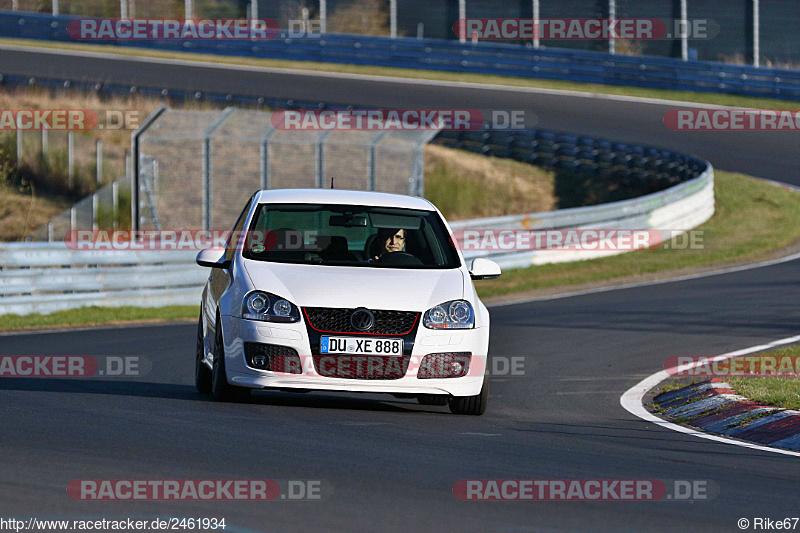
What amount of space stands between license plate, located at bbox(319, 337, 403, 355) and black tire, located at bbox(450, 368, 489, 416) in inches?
32.2

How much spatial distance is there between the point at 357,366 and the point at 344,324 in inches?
11.6

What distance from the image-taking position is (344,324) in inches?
350

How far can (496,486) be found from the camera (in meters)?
6.45

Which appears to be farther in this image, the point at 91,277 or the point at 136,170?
the point at 136,170

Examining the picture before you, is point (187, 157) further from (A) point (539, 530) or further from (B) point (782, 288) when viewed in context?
(A) point (539, 530)

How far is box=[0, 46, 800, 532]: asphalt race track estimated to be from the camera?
5.78 m

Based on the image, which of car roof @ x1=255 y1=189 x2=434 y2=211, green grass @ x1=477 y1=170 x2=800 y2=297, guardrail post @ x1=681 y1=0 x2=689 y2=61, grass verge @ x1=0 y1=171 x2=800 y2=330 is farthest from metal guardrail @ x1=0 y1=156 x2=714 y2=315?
guardrail post @ x1=681 y1=0 x2=689 y2=61

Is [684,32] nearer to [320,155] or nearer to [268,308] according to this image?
[320,155]

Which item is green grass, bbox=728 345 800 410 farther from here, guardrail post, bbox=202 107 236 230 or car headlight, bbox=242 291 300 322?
guardrail post, bbox=202 107 236 230

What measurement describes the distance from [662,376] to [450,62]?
28906 millimetres

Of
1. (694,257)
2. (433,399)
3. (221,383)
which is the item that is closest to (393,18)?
(694,257)

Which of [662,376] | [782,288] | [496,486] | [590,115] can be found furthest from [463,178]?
[496,486]

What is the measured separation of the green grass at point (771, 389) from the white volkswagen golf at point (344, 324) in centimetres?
216

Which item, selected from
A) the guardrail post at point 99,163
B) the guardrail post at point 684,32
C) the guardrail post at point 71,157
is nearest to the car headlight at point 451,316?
the guardrail post at point 99,163
